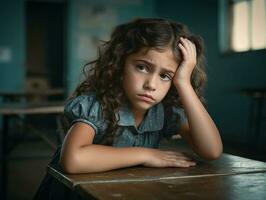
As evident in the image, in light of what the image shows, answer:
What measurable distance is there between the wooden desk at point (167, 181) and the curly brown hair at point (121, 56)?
24 cm

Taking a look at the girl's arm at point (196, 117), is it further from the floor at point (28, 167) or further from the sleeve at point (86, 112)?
the floor at point (28, 167)

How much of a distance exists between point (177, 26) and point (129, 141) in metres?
0.38

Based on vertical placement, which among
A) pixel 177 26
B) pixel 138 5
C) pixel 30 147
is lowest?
pixel 30 147

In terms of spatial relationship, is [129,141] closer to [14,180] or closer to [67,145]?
[67,145]

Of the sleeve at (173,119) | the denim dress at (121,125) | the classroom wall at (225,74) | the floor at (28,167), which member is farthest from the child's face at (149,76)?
the classroom wall at (225,74)

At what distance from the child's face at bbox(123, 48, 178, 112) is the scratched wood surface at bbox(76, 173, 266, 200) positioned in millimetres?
319

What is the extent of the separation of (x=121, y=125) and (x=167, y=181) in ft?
1.31

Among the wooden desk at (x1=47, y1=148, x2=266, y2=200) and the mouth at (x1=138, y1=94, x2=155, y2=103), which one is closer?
the wooden desk at (x1=47, y1=148, x2=266, y2=200)

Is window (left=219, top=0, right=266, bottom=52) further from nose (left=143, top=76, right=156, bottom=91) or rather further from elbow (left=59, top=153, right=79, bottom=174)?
elbow (left=59, top=153, right=79, bottom=174)

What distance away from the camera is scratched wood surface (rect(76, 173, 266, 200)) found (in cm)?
84

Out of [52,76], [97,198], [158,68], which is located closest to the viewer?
[97,198]

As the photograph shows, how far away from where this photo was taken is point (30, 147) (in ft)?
19.2

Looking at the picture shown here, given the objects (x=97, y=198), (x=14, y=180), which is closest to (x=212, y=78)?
(x=14, y=180)

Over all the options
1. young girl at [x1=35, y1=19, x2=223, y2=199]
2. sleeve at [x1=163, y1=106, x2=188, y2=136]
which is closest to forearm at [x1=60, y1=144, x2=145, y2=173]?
young girl at [x1=35, y1=19, x2=223, y2=199]
